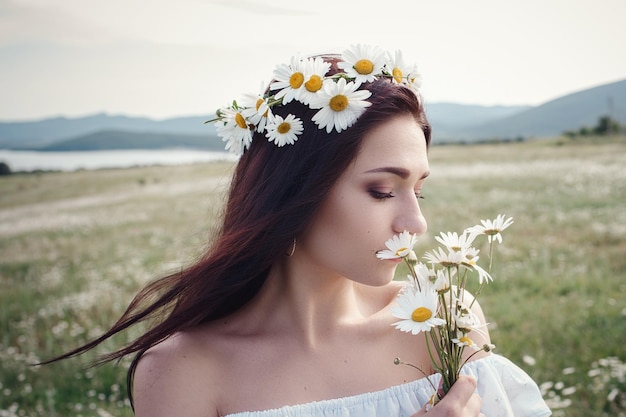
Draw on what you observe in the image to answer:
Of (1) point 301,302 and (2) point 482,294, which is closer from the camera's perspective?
(1) point 301,302

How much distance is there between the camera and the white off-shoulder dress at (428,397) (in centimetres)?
212

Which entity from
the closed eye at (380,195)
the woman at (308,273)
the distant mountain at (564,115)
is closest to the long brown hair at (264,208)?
the woman at (308,273)

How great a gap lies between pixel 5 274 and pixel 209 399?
870 centimetres

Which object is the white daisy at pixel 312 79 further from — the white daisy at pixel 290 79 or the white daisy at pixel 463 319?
the white daisy at pixel 463 319

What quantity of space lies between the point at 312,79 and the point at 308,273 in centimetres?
75

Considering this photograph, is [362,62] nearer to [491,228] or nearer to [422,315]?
[491,228]

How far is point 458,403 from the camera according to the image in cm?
170

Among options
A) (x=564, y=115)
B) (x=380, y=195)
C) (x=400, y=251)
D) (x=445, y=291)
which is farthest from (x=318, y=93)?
(x=564, y=115)

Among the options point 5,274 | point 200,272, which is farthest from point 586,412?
point 5,274

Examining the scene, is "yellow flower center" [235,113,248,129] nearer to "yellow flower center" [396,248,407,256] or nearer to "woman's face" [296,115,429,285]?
"woman's face" [296,115,429,285]

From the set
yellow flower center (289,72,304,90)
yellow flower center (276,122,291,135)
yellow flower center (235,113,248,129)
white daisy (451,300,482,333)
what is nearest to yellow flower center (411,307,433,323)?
white daisy (451,300,482,333)

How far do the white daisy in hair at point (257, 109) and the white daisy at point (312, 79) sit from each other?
0.50 feet

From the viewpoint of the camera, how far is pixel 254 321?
7.48ft

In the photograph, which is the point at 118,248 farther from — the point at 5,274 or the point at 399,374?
the point at 399,374
